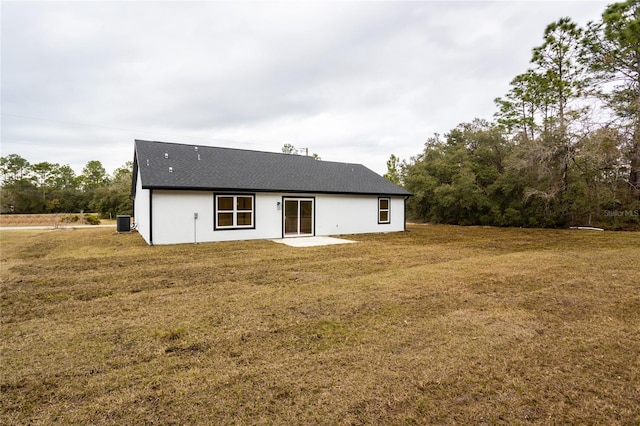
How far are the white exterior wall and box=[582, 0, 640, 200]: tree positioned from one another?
31.6 feet

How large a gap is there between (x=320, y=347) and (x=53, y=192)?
4001cm

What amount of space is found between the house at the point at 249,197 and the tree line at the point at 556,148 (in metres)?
6.27

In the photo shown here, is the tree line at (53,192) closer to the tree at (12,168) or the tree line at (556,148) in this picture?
the tree at (12,168)

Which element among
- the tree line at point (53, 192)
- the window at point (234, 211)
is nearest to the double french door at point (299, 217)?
the window at point (234, 211)

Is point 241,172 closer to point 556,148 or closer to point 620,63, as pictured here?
point 556,148

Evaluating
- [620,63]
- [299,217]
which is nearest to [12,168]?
[299,217]

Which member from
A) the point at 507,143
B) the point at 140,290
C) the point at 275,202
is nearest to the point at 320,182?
the point at 275,202

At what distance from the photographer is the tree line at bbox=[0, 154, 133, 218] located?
27.0 meters

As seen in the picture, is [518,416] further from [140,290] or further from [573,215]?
[573,215]

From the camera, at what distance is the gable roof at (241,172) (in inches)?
437

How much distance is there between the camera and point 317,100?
17672 millimetres

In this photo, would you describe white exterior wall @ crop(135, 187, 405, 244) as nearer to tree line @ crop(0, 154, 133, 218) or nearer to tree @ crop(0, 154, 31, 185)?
tree line @ crop(0, 154, 133, 218)

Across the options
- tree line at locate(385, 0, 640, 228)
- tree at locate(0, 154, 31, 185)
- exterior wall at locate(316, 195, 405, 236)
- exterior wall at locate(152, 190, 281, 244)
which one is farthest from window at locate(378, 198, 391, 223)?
tree at locate(0, 154, 31, 185)

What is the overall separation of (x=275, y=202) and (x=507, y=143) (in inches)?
623
